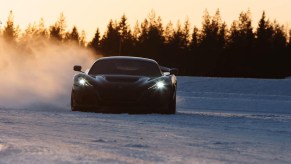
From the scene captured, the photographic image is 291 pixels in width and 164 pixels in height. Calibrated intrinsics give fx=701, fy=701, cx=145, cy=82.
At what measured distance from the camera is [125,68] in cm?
1489

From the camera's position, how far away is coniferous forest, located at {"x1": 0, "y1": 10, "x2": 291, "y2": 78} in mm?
92625

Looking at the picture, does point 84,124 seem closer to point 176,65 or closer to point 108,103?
point 108,103

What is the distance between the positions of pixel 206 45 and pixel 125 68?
3376 inches

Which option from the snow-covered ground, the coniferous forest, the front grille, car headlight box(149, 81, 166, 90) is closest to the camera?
the snow-covered ground

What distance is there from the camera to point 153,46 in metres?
106

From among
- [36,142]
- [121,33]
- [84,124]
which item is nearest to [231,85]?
[84,124]

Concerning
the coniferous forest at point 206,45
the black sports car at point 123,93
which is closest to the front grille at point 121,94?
the black sports car at point 123,93

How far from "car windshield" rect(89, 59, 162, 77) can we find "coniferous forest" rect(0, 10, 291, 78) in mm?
76869

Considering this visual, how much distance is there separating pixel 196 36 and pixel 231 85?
7030 cm

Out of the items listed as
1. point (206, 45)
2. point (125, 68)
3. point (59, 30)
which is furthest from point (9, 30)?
point (125, 68)

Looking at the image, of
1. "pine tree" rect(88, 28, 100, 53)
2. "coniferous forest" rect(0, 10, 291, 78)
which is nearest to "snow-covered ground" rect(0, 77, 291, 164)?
"coniferous forest" rect(0, 10, 291, 78)

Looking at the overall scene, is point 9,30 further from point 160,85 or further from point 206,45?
point 160,85

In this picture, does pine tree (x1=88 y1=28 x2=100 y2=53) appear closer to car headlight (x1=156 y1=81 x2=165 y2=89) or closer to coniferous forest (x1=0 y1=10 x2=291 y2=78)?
coniferous forest (x1=0 y1=10 x2=291 y2=78)

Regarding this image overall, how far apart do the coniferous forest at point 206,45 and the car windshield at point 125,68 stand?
7687 cm
